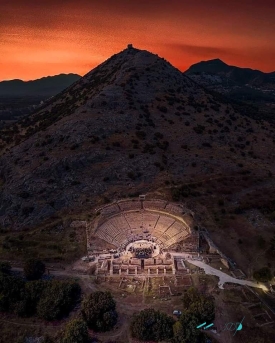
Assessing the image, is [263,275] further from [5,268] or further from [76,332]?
[5,268]

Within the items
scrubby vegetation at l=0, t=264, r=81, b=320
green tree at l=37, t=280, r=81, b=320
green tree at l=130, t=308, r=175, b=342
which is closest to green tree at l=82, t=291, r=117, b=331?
green tree at l=130, t=308, r=175, b=342

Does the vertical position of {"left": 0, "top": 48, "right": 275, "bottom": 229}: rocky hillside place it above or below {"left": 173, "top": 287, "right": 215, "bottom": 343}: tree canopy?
above

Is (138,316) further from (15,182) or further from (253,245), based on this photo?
(15,182)

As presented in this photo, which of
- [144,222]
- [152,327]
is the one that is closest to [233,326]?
[152,327]

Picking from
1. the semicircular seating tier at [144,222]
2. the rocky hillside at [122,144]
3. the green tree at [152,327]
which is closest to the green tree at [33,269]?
the semicircular seating tier at [144,222]

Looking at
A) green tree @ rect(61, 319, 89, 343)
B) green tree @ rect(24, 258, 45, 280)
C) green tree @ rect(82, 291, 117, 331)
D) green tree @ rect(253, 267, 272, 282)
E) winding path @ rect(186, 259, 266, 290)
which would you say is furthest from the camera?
green tree @ rect(24, 258, 45, 280)

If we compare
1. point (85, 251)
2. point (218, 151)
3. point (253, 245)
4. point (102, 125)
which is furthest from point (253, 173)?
point (85, 251)

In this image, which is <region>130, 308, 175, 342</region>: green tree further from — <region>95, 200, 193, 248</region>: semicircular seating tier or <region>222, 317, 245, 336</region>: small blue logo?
<region>95, 200, 193, 248</region>: semicircular seating tier
